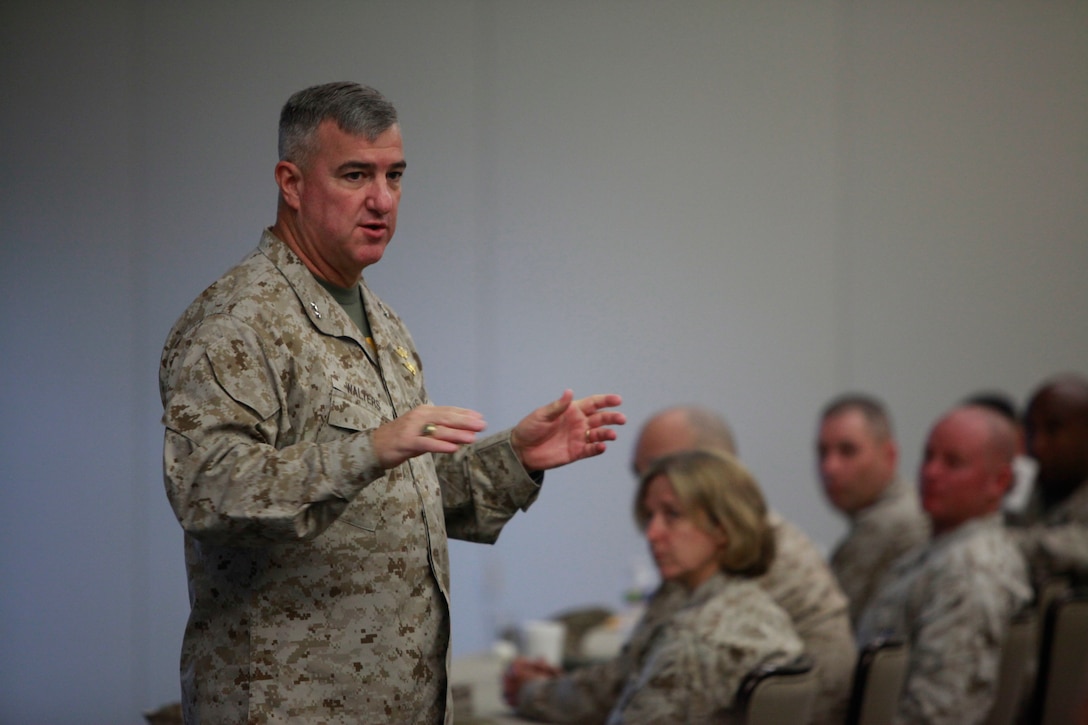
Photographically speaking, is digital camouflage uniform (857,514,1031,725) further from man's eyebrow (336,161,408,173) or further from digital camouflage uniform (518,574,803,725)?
man's eyebrow (336,161,408,173)

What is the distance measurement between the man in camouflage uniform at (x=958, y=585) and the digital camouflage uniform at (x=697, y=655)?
63cm

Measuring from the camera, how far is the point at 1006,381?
23.1 ft

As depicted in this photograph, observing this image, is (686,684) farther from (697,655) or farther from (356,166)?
(356,166)

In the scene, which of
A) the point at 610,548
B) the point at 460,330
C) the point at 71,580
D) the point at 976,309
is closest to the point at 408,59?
the point at 460,330

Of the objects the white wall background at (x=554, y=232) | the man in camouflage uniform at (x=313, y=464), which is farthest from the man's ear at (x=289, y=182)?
the white wall background at (x=554, y=232)

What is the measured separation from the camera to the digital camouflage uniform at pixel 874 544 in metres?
3.94

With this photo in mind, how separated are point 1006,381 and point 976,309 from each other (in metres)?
0.47

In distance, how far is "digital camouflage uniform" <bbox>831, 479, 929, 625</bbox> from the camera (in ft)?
12.9

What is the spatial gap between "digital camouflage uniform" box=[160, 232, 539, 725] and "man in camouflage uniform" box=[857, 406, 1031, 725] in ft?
5.67

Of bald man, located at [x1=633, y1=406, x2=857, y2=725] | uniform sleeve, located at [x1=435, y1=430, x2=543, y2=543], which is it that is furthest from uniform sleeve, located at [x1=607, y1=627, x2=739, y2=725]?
uniform sleeve, located at [x1=435, y1=430, x2=543, y2=543]

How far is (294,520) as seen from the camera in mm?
1502

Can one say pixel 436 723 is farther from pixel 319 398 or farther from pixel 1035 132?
pixel 1035 132

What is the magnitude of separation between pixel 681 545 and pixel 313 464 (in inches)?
52.1

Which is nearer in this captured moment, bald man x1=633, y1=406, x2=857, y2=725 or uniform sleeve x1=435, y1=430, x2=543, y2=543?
uniform sleeve x1=435, y1=430, x2=543, y2=543
